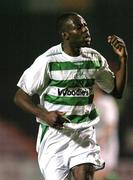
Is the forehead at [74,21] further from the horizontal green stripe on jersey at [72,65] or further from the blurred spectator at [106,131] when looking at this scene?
the blurred spectator at [106,131]

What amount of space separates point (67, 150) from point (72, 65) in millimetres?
623

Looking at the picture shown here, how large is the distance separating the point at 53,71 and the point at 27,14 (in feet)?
18.4

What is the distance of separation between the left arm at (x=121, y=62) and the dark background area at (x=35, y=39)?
472 cm

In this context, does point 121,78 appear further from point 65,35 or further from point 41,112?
point 41,112

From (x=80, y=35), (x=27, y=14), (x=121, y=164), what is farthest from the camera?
(x=27, y=14)

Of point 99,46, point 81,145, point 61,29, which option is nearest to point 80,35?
point 61,29

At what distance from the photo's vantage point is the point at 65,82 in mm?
7117

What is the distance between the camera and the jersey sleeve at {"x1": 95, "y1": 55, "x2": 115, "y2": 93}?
725 cm

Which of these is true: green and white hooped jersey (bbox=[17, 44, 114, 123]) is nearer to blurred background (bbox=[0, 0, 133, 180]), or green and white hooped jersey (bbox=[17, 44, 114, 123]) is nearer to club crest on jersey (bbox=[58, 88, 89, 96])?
club crest on jersey (bbox=[58, 88, 89, 96])

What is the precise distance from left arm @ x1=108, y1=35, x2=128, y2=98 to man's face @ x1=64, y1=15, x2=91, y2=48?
0.17 meters

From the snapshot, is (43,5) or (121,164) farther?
(43,5)

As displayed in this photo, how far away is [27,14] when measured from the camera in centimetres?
1263

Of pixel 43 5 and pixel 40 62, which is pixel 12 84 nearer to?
pixel 43 5

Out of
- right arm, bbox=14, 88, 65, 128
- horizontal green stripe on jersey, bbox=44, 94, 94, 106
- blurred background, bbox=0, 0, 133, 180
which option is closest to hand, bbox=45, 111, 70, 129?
right arm, bbox=14, 88, 65, 128
